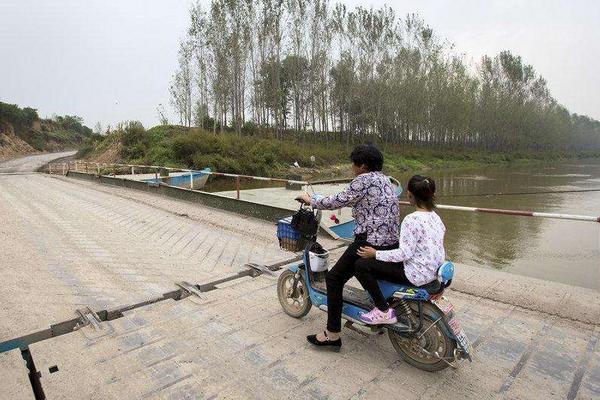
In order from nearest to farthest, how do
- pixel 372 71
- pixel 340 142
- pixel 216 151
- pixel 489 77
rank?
pixel 216 151 → pixel 372 71 → pixel 340 142 → pixel 489 77

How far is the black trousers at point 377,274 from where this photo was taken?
3.10m

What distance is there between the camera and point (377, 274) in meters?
3.15

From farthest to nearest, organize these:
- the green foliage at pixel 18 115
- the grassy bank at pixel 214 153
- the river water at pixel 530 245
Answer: the green foliage at pixel 18 115 < the grassy bank at pixel 214 153 < the river water at pixel 530 245

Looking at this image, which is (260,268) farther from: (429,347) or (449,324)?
(449,324)

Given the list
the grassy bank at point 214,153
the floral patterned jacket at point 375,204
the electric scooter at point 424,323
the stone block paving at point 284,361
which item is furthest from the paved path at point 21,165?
the electric scooter at point 424,323

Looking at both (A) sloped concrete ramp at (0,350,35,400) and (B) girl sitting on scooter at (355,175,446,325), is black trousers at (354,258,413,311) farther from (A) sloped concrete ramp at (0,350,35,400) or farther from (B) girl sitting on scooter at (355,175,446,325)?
(A) sloped concrete ramp at (0,350,35,400)

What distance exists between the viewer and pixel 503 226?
38.1ft

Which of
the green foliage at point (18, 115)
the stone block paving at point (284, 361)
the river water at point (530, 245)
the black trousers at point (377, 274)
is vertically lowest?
the river water at point (530, 245)

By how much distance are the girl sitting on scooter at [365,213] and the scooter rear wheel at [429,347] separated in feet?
1.87

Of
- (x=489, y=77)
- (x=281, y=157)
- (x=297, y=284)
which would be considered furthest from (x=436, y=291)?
(x=489, y=77)

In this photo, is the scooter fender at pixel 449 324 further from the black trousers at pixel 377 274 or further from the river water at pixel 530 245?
the river water at pixel 530 245

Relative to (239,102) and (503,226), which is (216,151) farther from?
(503,226)

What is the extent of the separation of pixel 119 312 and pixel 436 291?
127 inches

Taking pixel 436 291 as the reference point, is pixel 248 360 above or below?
below
